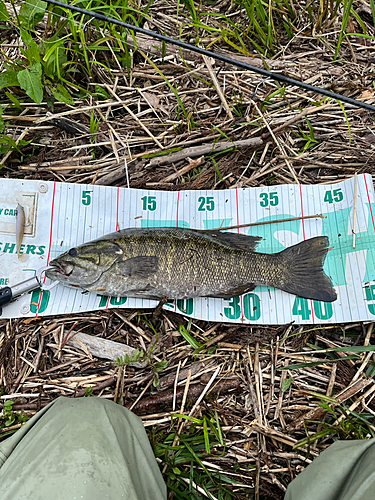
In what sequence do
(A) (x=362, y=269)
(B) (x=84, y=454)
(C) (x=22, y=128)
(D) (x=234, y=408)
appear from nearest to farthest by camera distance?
(B) (x=84, y=454), (D) (x=234, y=408), (A) (x=362, y=269), (C) (x=22, y=128)

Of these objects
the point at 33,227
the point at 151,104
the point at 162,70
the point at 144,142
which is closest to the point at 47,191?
the point at 33,227

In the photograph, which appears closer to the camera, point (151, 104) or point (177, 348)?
point (177, 348)

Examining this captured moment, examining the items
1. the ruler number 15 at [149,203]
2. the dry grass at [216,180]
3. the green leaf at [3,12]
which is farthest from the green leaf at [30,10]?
the ruler number 15 at [149,203]

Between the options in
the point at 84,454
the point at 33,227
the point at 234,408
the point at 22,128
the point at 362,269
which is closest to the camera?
the point at 84,454

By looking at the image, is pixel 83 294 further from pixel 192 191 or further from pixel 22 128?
pixel 22 128

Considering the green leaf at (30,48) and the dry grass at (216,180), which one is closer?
the dry grass at (216,180)

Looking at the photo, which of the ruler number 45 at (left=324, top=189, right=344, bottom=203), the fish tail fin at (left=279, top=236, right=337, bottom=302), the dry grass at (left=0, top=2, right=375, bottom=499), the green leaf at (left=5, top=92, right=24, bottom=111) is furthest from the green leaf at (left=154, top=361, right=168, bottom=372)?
the green leaf at (left=5, top=92, right=24, bottom=111)

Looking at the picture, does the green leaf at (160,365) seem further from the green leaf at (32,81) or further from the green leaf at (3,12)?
the green leaf at (3,12)

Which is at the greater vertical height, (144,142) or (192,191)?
(144,142)

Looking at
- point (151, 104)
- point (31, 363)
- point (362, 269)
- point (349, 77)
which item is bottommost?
point (31, 363)
